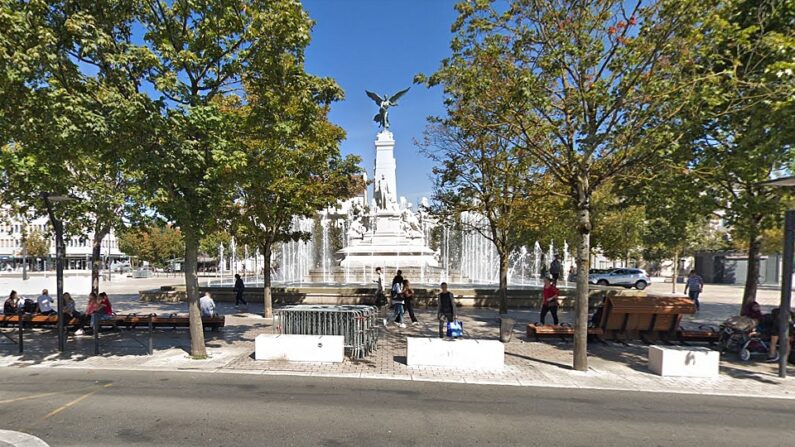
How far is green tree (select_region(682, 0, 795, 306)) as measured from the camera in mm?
7523

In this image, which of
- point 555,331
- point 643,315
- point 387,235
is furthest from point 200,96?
point 387,235

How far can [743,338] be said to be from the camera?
9680mm

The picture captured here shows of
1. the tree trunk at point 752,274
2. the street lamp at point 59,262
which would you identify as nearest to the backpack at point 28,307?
the street lamp at point 59,262

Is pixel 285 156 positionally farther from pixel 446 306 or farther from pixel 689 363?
pixel 689 363

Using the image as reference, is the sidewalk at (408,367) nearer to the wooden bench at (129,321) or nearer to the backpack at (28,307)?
the wooden bench at (129,321)

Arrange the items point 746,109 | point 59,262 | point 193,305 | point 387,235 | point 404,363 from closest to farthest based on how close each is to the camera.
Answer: point 746,109 < point 404,363 < point 193,305 < point 59,262 < point 387,235

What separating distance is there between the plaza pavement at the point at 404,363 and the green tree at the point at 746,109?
3650 mm

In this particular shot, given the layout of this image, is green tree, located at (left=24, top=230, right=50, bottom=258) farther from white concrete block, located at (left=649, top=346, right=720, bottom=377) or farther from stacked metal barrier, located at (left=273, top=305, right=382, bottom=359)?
white concrete block, located at (left=649, top=346, right=720, bottom=377)

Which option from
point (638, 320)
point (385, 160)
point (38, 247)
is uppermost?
point (385, 160)

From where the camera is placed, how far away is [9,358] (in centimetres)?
928

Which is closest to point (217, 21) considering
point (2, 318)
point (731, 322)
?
point (2, 318)

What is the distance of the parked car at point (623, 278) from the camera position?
30938 millimetres

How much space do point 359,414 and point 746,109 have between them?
8945mm

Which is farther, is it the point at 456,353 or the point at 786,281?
the point at 456,353
